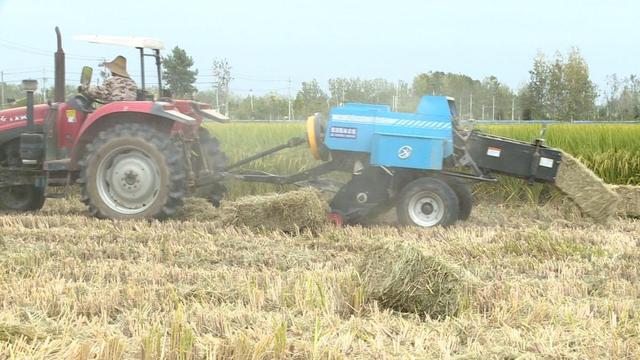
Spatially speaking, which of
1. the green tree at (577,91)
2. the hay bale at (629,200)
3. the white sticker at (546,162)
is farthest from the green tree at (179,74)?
the green tree at (577,91)

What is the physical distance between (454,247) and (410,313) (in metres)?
2.01

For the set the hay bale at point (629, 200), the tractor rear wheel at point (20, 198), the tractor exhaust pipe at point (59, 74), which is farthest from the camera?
the hay bale at point (629, 200)

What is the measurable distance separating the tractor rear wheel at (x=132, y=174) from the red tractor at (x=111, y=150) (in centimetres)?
1

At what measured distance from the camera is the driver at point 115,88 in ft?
24.7

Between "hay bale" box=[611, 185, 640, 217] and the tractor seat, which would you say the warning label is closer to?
the tractor seat

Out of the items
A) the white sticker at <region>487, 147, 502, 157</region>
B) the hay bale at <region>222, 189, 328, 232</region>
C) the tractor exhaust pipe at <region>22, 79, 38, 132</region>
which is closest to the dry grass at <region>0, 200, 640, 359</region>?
the hay bale at <region>222, 189, 328, 232</region>

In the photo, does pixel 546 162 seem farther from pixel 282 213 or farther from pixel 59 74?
pixel 59 74

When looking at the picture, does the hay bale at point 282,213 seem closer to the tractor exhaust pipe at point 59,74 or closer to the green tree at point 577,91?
the tractor exhaust pipe at point 59,74

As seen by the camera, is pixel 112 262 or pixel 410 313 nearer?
pixel 410 313

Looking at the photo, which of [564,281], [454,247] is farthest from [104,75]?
[564,281]

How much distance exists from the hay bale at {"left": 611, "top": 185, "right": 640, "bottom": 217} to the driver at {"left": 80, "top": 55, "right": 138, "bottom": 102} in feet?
19.3

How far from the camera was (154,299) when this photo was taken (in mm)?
3750

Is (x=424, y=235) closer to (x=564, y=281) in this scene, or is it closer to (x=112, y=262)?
(x=564, y=281)

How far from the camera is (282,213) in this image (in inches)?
259
